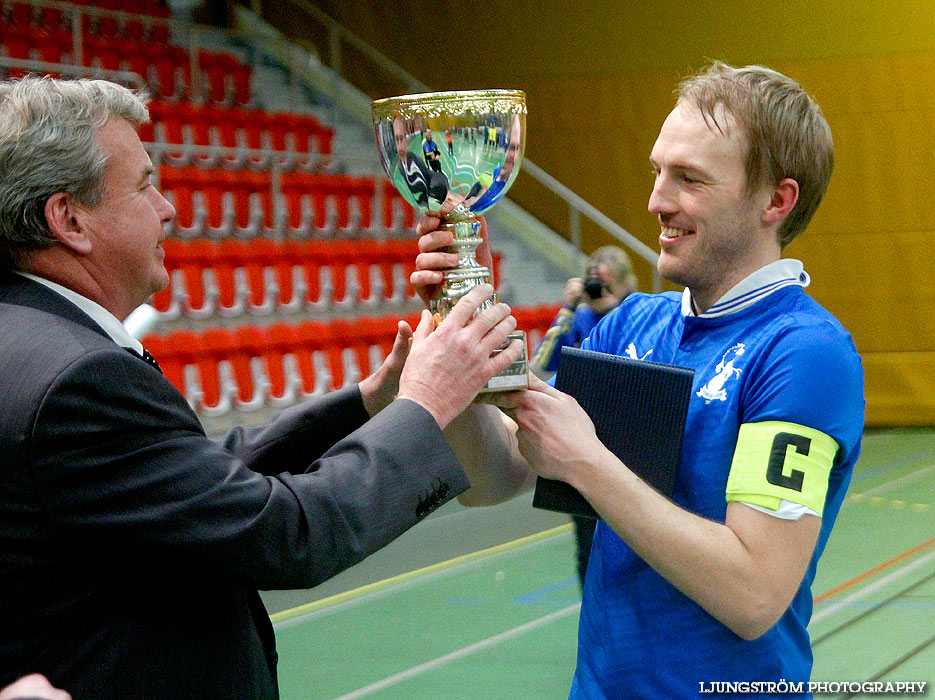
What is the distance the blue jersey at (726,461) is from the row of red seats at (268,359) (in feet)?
15.9

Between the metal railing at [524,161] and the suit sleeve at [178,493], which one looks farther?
the metal railing at [524,161]

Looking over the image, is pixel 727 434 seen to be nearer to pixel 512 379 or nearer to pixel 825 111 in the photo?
pixel 512 379

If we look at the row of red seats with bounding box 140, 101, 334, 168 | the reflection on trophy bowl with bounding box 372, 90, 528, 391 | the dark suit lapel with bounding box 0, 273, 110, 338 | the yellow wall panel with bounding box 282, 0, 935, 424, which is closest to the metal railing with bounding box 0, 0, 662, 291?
the row of red seats with bounding box 140, 101, 334, 168

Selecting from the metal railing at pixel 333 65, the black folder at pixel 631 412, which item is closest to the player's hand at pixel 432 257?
the black folder at pixel 631 412

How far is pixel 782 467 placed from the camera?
4.25ft

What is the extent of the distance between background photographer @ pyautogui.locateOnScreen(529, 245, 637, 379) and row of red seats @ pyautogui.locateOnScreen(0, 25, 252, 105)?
199 inches

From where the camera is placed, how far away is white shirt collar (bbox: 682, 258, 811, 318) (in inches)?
57.7

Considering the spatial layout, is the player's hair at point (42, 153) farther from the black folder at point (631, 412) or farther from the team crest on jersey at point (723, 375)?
the team crest on jersey at point (723, 375)

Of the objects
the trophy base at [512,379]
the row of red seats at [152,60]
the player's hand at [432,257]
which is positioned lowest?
the trophy base at [512,379]

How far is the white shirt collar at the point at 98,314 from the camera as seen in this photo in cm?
145

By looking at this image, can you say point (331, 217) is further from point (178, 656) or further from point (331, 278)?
point (178, 656)

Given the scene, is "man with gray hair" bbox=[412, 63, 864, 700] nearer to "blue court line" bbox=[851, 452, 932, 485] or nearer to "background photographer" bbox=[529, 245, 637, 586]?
"background photographer" bbox=[529, 245, 637, 586]

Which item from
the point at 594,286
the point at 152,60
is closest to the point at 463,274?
the point at 594,286

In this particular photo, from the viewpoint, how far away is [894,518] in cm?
596
